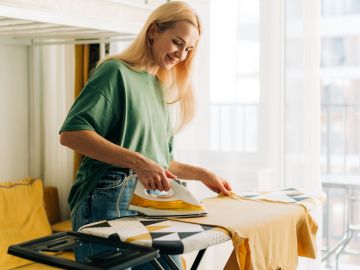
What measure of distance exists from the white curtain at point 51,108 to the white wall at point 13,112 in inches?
1.6

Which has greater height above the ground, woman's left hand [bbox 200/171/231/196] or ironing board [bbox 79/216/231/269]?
woman's left hand [bbox 200/171/231/196]

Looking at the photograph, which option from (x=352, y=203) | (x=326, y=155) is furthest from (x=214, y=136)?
(x=352, y=203)

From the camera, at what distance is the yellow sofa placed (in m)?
3.08

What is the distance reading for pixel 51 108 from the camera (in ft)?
11.8

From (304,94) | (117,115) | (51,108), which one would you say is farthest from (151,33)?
(51,108)

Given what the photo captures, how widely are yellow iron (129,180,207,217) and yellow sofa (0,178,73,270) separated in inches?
63.3

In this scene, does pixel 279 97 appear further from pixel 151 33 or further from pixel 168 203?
pixel 168 203

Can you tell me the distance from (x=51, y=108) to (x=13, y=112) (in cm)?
22

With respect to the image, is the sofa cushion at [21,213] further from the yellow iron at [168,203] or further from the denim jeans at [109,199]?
the yellow iron at [168,203]

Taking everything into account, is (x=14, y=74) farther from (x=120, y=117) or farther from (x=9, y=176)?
(x=120, y=117)

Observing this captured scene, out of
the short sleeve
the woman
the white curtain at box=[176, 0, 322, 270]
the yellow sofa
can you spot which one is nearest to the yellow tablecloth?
the woman

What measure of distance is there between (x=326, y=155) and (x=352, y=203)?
0.31 metres

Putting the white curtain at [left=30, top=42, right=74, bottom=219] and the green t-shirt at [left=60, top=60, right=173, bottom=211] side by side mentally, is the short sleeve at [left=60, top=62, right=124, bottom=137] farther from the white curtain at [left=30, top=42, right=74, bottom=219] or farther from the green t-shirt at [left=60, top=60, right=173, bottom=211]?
the white curtain at [left=30, top=42, right=74, bottom=219]

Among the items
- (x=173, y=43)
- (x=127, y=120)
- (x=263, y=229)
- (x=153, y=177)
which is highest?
(x=173, y=43)
